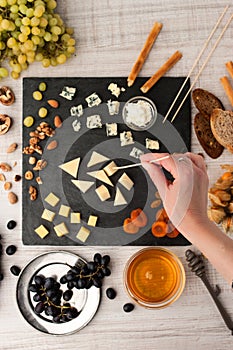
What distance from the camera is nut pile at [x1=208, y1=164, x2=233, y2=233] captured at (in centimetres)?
123

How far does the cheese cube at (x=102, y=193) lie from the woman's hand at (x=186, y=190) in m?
0.28

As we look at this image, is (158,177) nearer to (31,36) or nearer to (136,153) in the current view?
(136,153)

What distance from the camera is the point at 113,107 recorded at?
4.24 feet

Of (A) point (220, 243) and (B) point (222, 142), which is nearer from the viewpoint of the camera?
(A) point (220, 243)

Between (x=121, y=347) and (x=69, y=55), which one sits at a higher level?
(x=69, y=55)

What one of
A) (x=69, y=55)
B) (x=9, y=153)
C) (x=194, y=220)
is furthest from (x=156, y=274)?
(x=69, y=55)

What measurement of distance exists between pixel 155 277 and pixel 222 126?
392 millimetres

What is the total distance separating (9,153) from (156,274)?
456mm

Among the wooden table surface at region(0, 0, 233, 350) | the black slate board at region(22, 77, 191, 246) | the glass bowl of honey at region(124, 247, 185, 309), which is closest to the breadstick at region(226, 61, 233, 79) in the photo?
the wooden table surface at region(0, 0, 233, 350)

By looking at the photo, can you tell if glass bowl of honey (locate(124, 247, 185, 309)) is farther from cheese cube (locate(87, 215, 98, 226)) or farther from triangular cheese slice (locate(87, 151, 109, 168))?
triangular cheese slice (locate(87, 151, 109, 168))

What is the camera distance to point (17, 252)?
4.19 feet

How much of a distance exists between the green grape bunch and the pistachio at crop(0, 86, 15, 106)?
3 centimetres

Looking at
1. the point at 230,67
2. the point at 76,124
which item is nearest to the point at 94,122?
the point at 76,124

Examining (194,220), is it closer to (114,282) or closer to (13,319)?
(114,282)
